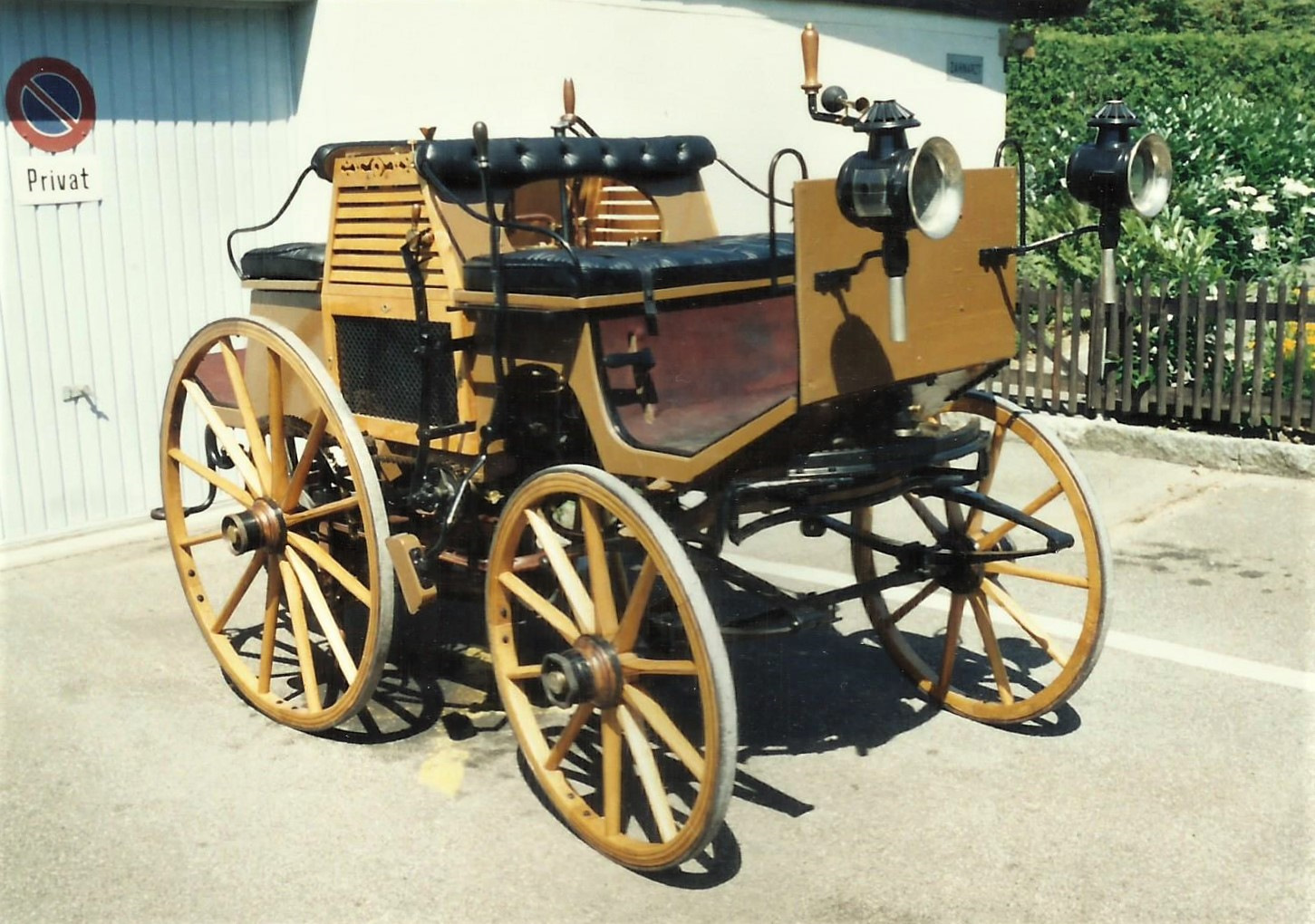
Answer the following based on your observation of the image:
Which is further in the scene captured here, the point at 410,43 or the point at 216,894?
the point at 410,43

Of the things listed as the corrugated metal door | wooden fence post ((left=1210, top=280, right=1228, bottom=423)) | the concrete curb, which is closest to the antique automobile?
the corrugated metal door

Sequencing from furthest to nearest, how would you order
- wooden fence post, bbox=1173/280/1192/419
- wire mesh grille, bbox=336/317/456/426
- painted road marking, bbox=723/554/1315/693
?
wooden fence post, bbox=1173/280/1192/419
painted road marking, bbox=723/554/1315/693
wire mesh grille, bbox=336/317/456/426

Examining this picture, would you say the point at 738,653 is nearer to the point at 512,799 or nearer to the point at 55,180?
the point at 512,799

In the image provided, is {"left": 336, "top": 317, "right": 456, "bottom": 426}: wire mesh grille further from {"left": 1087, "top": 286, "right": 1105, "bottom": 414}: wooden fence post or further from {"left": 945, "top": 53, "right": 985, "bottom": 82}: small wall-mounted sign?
{"left": 945, "top": 53, "right": 985, "bottom": 82}: small wall-mounted sign

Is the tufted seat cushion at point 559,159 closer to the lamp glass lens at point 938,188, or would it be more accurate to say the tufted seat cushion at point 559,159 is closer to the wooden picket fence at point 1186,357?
the lamp glass lens at point 938,188

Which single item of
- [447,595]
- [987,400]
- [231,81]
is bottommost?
[447,595]

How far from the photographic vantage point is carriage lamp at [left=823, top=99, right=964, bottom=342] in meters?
3.15

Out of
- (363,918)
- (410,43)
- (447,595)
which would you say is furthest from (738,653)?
(410,43)

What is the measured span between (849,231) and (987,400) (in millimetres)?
1100

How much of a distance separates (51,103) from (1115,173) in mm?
4676

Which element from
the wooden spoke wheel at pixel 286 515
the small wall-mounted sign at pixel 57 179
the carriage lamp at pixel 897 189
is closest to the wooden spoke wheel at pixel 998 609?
the carriage lamp at pixel 897 189

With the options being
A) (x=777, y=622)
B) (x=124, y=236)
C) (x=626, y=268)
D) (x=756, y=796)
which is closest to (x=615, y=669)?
(x=777, y=622)

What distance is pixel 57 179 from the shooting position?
21.1 ft

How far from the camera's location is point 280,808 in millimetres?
4012
